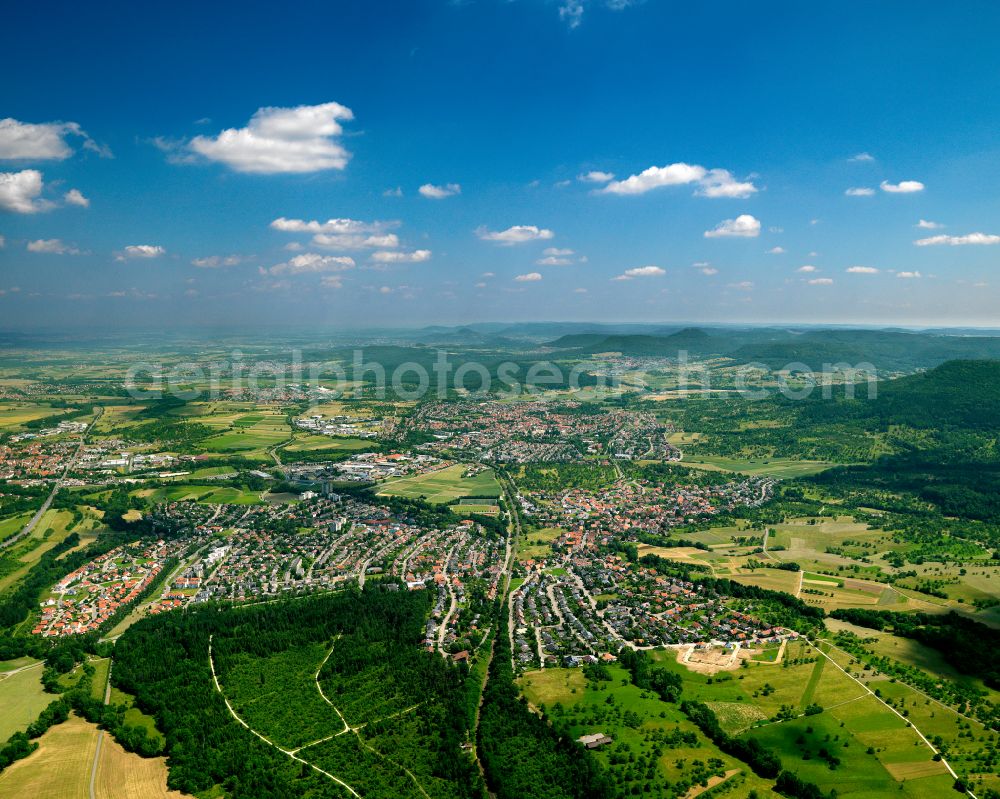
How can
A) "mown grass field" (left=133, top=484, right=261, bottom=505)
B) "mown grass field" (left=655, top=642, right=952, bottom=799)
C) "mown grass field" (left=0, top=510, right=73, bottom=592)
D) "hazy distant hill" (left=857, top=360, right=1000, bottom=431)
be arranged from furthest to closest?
"hazy distant hill" (left=857, top=360, right=1000, bottom=431) < "mown grass field" (left=133, top=484, right=261, bottom=505) < "mown grass field" (left=0, top=510, right=73, bottom=592) < "mown grass field" (left=655, top=642, right=952, bottom=799)

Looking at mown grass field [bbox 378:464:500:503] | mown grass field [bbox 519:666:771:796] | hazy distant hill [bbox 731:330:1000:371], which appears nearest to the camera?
mown grass field [bbox 519:666:771:796]

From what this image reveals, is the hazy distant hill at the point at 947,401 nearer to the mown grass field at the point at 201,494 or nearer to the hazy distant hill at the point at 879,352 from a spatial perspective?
the hazy distant hill at the point at 879,352

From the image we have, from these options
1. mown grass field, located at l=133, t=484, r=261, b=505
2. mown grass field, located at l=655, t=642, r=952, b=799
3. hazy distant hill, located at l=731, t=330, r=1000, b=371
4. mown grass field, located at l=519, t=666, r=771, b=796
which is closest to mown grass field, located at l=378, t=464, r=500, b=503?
mown grass field, located at l=133, t=484, r=261, b=505

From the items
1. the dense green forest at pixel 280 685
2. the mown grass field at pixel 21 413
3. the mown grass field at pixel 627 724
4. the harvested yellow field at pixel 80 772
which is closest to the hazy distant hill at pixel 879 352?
the mown grass field at pixel 627 724

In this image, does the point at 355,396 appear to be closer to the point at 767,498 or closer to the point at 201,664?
the point at 767,498

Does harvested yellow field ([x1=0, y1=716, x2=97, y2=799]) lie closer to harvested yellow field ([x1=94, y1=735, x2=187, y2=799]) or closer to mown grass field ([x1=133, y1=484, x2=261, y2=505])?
harvested yellow field ([x1=94, y1=735, x2=187, y2=799])

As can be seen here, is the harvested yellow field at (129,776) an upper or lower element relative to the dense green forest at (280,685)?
lower

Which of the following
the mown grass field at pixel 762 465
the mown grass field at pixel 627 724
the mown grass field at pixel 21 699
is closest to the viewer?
the mown grass field at pixel 627 724
